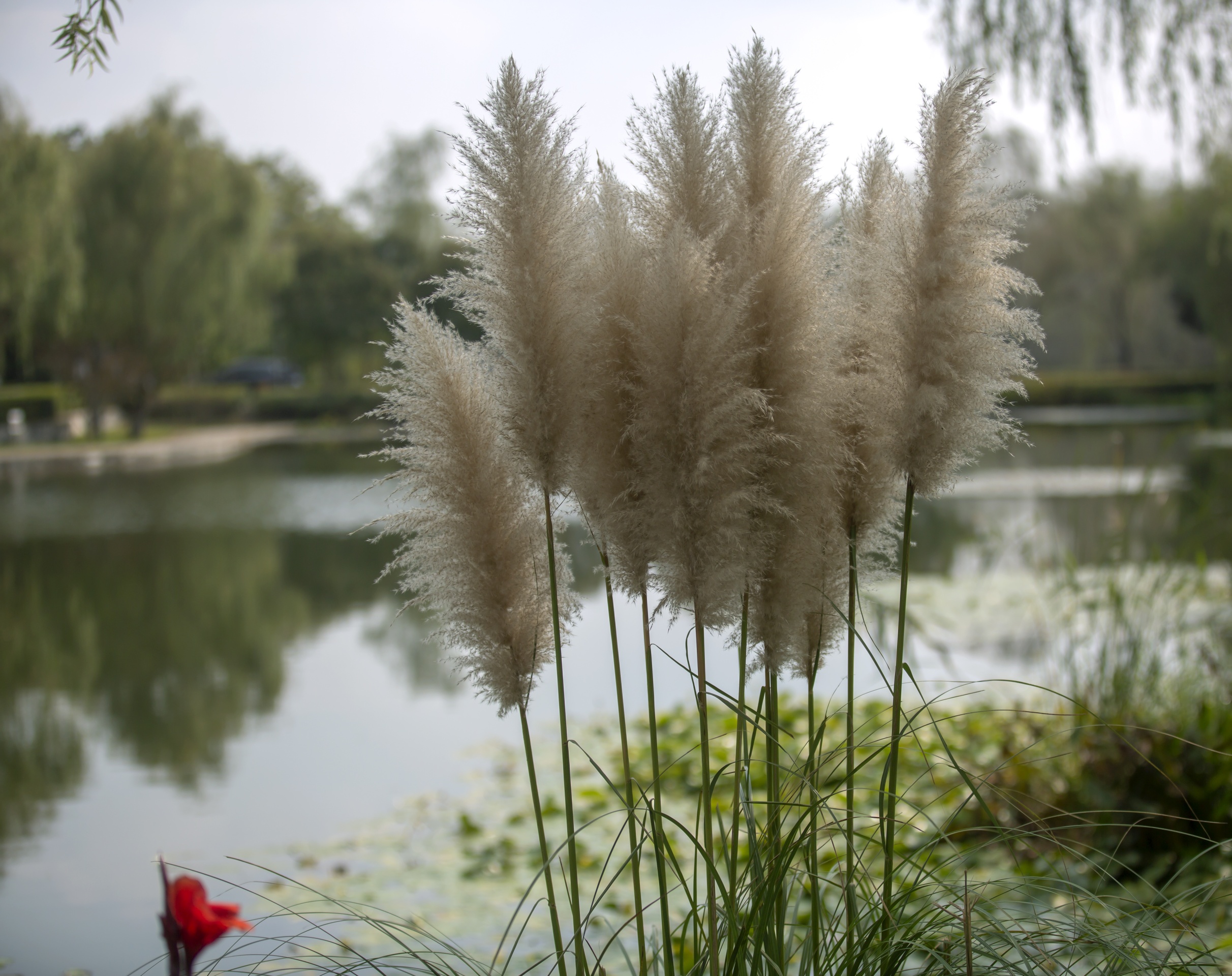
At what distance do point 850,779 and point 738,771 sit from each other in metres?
0.22

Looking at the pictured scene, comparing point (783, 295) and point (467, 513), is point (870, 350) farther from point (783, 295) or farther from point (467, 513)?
point (467, 513)

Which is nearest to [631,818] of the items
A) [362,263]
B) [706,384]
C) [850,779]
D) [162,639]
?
[850,779]

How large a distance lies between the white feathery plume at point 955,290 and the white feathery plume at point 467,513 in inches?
20.7

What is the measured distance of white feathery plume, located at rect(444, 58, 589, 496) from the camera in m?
1.25

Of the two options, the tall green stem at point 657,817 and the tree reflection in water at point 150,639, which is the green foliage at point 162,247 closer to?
the tree reflection in water at point 150,639

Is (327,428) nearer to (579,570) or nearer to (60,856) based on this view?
(579,570)

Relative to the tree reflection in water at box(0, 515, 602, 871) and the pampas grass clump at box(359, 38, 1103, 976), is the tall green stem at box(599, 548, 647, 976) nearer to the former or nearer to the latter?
the pampas grass clump at box(359, 38, 1103, 976)

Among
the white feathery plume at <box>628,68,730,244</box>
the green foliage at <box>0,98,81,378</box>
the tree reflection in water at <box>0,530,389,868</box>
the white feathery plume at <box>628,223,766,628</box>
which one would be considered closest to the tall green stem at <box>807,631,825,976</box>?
the white feathery plume at <box>628,223,766,628</box>

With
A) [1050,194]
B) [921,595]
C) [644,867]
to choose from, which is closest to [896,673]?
[644,867]

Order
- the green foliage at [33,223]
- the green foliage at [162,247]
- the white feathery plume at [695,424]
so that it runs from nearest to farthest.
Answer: the white feathery plume at [695,424]
the green foliage at [33,223]
the green foliage at [162,247]

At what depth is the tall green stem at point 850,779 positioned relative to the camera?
4.22ft

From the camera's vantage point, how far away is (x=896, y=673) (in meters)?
1.37

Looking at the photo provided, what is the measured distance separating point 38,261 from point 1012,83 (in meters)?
14.9

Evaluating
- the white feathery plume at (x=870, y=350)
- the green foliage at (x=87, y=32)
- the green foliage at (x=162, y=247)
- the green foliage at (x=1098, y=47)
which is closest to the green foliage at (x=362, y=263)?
the green foliage at (x=162, y=247)
